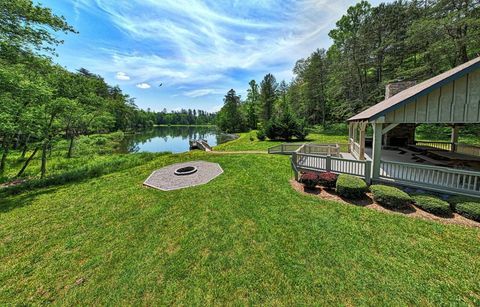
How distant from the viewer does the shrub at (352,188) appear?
254 inches

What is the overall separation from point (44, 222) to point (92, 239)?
2.62 m

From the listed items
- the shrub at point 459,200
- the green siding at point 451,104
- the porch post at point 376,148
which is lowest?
the shrub at point 459,200

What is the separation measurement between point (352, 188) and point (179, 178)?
783 centimetres

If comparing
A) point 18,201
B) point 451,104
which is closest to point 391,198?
point 451,104

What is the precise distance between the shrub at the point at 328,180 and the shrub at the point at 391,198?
4.31 feet

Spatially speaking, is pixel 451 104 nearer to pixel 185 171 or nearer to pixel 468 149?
pixel 468 149

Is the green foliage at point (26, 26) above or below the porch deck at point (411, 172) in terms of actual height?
above

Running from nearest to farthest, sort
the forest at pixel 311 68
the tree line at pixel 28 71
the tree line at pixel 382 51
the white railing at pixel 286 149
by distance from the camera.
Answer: the tree line at pixel 28 71
the forest at pixel 311 68
the white railing at pixel 286 149
the tree line at pixel 382 51

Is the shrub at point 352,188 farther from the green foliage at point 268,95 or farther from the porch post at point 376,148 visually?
the green foliage at point 268,95

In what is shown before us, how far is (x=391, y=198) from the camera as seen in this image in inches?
230

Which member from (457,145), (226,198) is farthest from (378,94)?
(226,198)

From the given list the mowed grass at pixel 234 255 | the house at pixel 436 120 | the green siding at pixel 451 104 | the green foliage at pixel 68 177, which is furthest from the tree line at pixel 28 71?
the green siding at pixel 451 104

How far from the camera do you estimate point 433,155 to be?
8.91 meters

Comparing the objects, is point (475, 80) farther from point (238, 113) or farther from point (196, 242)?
point (238, 113)
